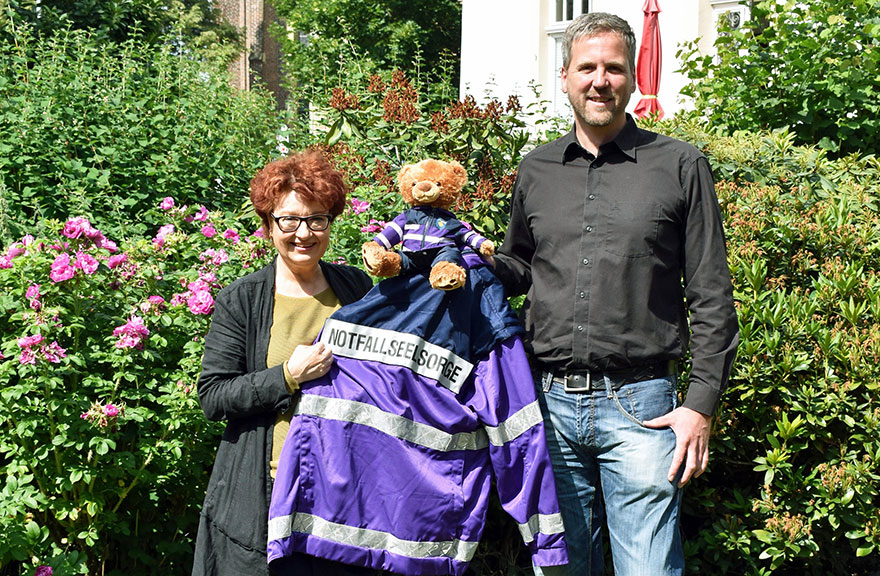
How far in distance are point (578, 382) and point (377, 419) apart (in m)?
0.62

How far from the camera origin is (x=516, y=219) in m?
3.05

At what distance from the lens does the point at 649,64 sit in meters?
8.92

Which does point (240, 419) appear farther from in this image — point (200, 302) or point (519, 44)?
point (519, 44)

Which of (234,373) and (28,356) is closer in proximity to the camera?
(234,373)

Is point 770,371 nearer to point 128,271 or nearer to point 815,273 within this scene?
point 815,273

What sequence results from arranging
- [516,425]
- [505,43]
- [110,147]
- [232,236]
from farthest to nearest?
1. [505,43]
2. [110,147]
3. [232,236]
4. [516,425]

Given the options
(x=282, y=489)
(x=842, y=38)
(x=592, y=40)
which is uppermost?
(x=842, y=38)

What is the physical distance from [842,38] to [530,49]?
19.4 ft

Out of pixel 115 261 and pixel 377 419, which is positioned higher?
pixel 115 261

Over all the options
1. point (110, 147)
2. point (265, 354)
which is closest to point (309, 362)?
point (265, 354)

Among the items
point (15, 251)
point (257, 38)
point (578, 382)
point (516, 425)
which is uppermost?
point (257, 38)

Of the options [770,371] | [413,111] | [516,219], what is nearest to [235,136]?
[413,111]

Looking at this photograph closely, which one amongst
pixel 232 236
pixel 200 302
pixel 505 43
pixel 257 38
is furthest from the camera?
pixel 257 38

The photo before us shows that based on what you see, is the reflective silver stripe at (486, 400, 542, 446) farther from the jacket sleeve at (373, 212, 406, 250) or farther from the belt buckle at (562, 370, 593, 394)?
the jacket sleeve at (373, 212, 406, 250)
